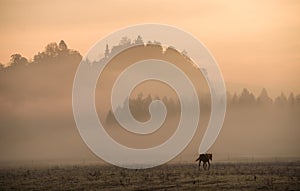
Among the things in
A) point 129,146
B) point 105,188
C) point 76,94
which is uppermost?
point 76,94

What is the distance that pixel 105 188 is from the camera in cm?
2750

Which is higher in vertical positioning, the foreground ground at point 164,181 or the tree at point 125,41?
the tree at point 125,41

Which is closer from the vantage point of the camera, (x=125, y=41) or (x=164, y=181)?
(x=164, y=181)

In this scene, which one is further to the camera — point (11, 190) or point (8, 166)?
point (8, 166)

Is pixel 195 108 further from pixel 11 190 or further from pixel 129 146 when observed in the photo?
pixel 11 190

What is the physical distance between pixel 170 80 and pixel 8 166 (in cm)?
1275

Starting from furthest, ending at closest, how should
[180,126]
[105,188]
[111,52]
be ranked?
[180,126], [111,52], [105,188]

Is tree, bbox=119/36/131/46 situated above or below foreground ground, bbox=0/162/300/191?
above

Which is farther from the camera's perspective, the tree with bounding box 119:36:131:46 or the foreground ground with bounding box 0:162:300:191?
the tree with bounding box 119:36:131:46

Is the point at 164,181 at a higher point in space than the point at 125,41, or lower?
lower

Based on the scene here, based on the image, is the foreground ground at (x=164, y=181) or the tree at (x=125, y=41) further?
the tree at (x=125, y=41)

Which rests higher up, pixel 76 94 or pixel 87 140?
pixel 76 94

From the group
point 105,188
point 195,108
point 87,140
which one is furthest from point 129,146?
point 105,188

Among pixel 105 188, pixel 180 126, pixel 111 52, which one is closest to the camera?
pixel 105 188
